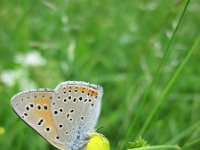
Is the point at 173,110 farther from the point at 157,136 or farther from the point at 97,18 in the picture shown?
the point at 97,18

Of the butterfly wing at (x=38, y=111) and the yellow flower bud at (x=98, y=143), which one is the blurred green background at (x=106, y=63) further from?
the yellow flower bud at (x=98, y=143)

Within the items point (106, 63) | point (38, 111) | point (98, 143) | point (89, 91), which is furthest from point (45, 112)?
point (106, 63)

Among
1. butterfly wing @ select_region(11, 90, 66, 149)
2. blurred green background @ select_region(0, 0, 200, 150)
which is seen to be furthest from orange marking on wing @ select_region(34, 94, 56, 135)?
blurred green background @ select_region(0, 0, 200, 150)

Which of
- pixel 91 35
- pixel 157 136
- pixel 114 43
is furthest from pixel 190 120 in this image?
pixel 91 35

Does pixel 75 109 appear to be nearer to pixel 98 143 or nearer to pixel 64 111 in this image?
pixel 64 111

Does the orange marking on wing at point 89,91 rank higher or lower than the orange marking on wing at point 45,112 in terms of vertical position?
higher

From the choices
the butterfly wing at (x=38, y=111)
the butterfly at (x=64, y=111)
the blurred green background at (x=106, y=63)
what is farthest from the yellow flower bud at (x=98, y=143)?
the blurred green background at (x=106, y=63)

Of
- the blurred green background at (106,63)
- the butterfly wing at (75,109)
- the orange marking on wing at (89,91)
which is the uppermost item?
the orange marking on wing at (89,91)
